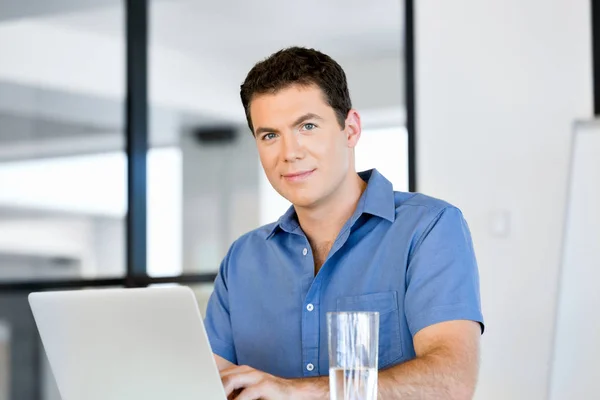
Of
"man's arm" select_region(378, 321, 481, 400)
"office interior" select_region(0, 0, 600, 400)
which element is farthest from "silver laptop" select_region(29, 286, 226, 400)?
"office interior" select_region(0, 0, 600, 400)

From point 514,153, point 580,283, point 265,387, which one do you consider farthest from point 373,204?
point 514,153

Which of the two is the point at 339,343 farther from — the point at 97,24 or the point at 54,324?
the point at 97,24

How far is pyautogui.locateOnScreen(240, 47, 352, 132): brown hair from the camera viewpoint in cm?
213

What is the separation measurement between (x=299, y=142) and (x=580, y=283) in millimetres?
1804

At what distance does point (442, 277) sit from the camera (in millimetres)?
1956

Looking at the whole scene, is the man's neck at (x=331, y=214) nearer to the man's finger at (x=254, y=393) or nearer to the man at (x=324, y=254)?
the man at (x=324, y=254)

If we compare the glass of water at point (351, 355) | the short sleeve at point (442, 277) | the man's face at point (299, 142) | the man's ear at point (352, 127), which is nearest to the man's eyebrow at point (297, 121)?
the man's face at point (299, 142)

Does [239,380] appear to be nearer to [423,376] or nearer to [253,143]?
[423,376]

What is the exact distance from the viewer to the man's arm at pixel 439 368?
1744 millimetres

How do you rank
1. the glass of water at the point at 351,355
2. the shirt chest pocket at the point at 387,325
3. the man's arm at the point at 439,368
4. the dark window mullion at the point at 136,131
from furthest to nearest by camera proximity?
the dark window mullion at the point at 136,131 < the shirt chest pocket at the point at 387,325 < the man's arm at the point at 439,368 < the glass of water at the point at 351,355

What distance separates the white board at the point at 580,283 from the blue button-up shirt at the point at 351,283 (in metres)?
1.49

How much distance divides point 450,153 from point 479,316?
7.11ft

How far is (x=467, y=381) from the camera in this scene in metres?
1.83

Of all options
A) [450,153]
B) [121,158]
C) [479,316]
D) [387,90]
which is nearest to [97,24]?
[121,158]
